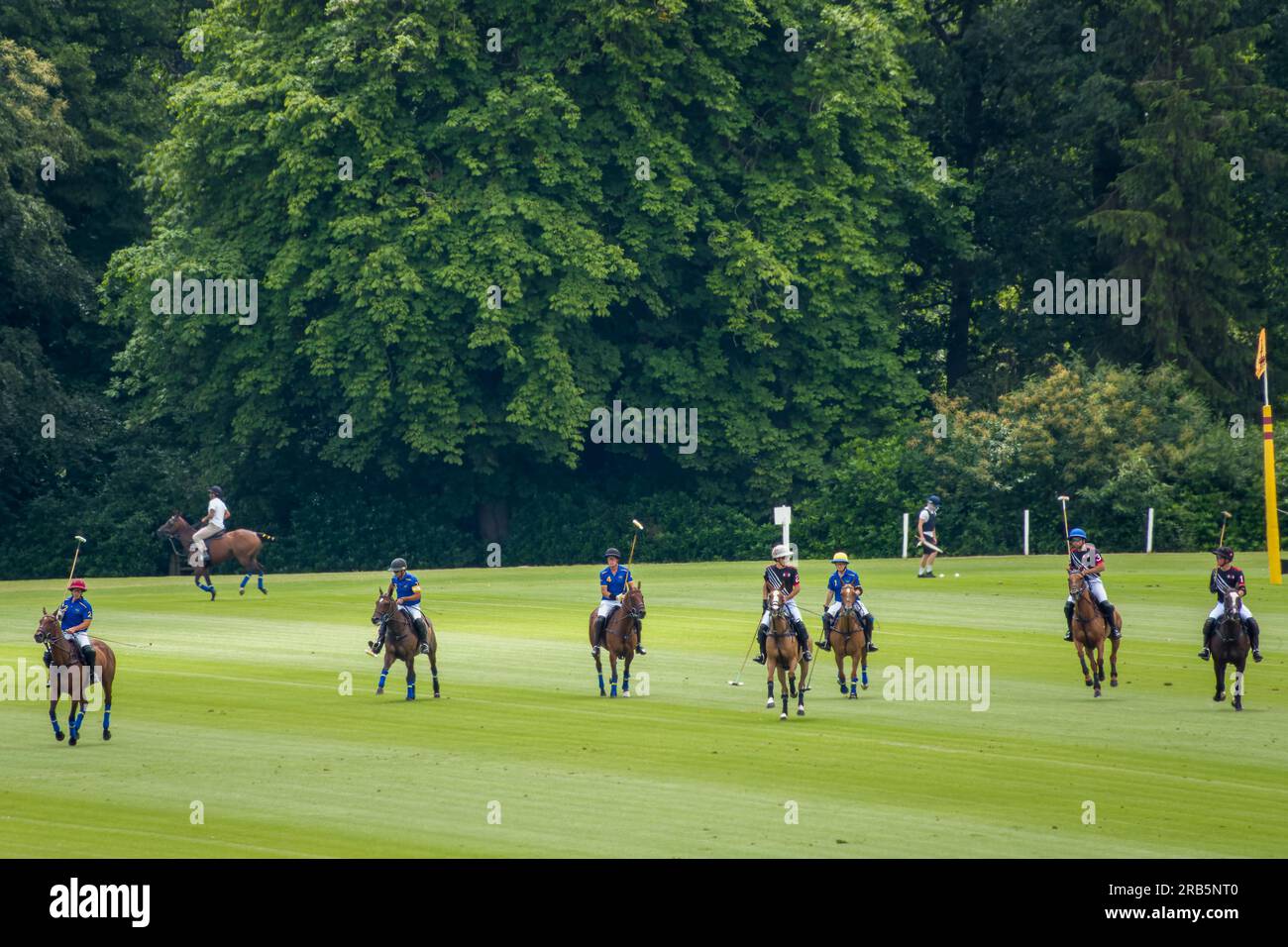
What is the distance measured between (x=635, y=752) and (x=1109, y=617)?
9.91 metres

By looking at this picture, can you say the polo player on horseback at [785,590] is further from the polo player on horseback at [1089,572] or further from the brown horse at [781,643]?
the polo player on horseback at [1089,572]

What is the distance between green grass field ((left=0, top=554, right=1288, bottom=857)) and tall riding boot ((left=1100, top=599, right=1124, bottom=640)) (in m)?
1.03

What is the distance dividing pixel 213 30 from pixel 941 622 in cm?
3610

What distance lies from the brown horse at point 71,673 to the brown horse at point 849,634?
11.4 m

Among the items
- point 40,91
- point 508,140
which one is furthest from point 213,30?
point 508,140

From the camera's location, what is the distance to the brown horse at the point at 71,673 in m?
27.6

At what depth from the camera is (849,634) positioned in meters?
33.0

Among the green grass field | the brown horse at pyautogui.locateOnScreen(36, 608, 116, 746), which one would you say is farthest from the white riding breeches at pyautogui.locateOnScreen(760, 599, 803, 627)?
the brown horse at pyautogui.locateOnScreen(36, 608, 116, 746)

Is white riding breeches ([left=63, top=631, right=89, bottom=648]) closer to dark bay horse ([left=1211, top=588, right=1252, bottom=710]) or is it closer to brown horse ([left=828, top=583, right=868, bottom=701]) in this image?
brown horse ([left=828, top=583, right=868, bottom=701])

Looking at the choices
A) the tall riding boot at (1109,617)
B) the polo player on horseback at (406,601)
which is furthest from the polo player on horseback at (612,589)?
the tall riding boot at (1109,617)

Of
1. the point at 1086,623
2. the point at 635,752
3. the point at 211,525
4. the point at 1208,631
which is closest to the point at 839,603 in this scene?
the point at 1086,623

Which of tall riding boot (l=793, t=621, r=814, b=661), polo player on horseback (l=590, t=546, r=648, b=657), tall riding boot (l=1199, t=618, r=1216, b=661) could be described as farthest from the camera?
polo player on horseback (l=590, t=546, r=648, b=657)

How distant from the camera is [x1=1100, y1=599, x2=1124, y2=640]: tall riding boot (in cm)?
3334

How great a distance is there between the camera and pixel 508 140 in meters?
64.2
